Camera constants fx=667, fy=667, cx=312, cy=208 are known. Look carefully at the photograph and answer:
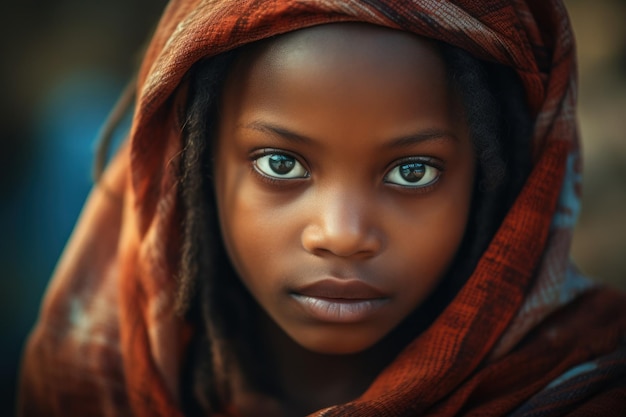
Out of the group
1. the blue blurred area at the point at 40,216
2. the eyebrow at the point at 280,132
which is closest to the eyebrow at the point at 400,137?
the eyebrow at the point at 280,132

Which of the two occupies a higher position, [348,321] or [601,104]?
[601,104]

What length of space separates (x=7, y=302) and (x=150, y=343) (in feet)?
4.49

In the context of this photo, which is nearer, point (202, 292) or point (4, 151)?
point (202, 292)

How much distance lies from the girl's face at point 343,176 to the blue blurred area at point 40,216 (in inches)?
54.9

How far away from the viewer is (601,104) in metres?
2.26

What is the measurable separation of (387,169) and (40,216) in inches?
70.3

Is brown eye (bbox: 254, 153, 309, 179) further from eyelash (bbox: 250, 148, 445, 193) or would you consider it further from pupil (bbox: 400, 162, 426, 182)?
pupil (bbox: 400, 162, 426, 182)

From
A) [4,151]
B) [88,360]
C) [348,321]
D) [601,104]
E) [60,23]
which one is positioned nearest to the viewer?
[348,321]

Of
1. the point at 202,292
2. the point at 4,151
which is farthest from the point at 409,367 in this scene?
the point at 4,151

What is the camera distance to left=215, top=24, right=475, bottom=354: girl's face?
36.7 inches

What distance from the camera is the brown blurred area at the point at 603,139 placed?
7.39ft

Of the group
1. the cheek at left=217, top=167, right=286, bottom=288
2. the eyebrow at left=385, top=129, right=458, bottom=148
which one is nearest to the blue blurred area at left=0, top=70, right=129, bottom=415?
the cheek at left=217, top=167, right=286, bottom=288

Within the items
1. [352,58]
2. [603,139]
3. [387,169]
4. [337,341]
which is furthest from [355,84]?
[603,139]

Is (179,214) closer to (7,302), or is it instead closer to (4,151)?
(7,302)
